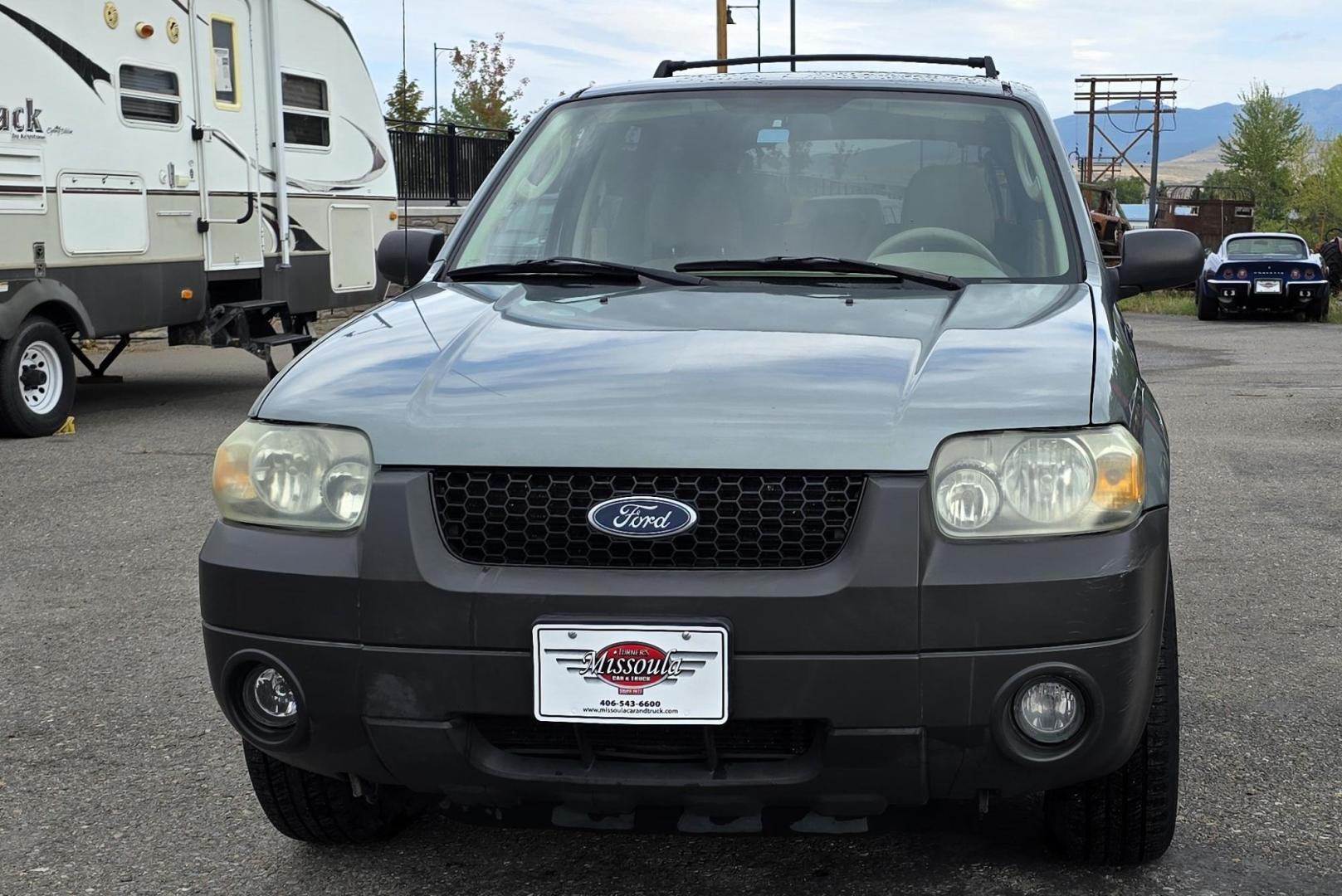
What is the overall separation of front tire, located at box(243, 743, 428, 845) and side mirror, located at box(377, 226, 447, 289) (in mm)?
1560

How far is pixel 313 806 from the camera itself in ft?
10.9

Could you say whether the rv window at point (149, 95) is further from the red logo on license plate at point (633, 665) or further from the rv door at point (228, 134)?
the red logo on license plate at point (633, 665)

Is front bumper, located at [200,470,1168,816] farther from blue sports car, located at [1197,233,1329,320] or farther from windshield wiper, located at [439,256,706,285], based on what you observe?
blue sports car, located at [1197,233,1329,320]

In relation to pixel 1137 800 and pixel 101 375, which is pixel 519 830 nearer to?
pixel 1137 800

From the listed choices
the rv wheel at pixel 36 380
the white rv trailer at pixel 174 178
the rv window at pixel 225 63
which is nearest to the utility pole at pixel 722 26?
the white rv trailer at pixel 174 178

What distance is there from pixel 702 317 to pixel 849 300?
1.18 ft

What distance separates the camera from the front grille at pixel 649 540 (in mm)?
2648

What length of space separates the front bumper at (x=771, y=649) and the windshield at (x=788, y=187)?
129 centimetres

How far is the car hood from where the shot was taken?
2674 mm

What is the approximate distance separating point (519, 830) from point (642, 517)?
1.15 m

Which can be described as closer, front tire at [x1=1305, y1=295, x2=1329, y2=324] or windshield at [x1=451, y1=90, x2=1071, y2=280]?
windshield at [x1=451, y1=90, x2=1071, y2=280]

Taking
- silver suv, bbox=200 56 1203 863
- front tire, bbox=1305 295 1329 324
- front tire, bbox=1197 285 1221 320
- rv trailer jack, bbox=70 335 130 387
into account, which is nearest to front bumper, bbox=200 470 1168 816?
silver suv, bbox=200 56 1203 863

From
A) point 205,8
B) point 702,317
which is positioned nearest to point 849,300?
point 702,317

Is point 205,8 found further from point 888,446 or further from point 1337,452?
point 888,446
